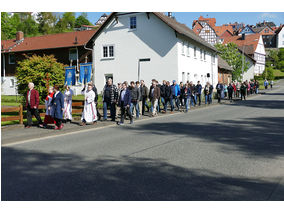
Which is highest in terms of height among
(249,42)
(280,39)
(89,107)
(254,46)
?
(280,39)

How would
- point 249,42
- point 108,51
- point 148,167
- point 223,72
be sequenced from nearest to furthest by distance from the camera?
point 148,167 → point 108,51 → point 223,72 → point 249,42

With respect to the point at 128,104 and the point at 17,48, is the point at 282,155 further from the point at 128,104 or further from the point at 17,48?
the point at 17,48

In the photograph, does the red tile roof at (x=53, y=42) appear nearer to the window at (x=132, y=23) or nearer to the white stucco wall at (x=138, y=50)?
the white stucco wall at (x=138, y=50)

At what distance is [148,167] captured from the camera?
6344mm

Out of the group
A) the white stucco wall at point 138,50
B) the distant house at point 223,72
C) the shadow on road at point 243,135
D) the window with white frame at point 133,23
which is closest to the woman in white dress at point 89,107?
the shadow on road at point 243,135

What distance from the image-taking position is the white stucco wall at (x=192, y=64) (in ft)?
111

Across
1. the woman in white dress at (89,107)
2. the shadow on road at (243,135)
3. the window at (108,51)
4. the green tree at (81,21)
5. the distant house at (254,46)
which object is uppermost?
the green tree at (81,21)

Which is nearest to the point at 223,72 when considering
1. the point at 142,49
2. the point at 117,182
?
the point at 142,49

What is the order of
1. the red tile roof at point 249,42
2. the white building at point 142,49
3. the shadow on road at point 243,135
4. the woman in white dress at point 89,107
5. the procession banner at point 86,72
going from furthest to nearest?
the red tile roof at point 249,42 → the white building at point 142,49 → the procession banner at point 86,72 → the woman in white dress at point 89,107 → the shadow on road at point 243,135

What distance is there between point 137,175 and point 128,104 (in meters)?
8.28

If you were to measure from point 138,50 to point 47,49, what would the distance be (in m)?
14.5

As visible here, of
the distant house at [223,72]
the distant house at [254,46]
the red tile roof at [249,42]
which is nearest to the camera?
the distant house at [223,72]

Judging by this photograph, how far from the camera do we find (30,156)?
24.8ft

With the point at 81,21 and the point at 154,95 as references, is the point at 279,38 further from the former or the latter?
the point at 154,95
